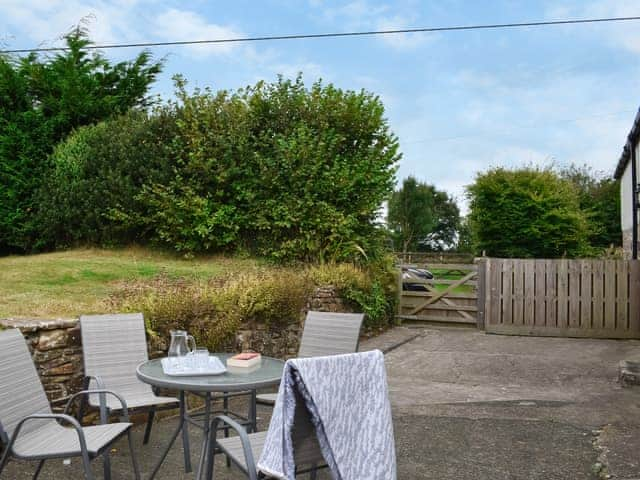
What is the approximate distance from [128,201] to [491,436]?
8731 mm

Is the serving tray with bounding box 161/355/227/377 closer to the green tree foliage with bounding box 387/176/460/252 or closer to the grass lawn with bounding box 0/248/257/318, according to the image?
the grass lawn with bounding box 0/248/257/318

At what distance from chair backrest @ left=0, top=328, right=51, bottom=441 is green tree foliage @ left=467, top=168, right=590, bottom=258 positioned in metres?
15.6

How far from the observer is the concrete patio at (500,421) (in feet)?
14.0

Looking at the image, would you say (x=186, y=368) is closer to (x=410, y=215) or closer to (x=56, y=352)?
(x=56, y=352)

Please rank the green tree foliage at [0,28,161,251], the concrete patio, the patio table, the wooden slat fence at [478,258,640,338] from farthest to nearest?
the green tree foliage at [0,28,161,251]
the wooden slat fence at [478,258,640,338]
the concrete patio
the patio table

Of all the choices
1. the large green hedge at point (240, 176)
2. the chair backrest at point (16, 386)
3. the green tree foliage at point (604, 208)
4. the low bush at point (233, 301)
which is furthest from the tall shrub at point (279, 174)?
the green tree foliage at point (604, 208)

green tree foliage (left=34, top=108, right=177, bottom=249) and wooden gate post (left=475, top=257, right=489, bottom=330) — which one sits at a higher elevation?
green tree foliage (left=34, top=108, right=177, bottom=249)

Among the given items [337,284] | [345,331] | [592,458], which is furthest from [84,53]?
[592,458]

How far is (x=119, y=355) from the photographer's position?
468 centimetres

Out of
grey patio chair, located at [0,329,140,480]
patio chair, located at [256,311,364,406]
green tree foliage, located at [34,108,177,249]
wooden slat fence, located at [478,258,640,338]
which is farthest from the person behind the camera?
green tree foliage, located at [34,108,177,249]

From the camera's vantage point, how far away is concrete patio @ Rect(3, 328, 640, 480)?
4.26 meters

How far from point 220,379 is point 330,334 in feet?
4.30

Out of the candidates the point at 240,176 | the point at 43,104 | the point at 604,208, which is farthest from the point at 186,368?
the point at 604,208

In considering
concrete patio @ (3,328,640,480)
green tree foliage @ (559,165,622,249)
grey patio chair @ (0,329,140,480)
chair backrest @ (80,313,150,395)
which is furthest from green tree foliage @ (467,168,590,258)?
grey patio chair @ (0,329,140,480)
